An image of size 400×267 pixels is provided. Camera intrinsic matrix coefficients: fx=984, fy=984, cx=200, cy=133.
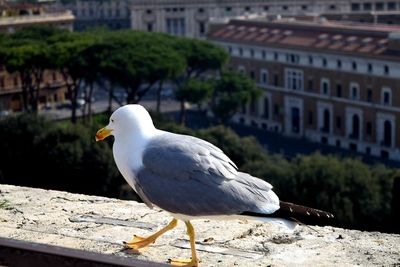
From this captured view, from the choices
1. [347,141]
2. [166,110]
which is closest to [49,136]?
[347,141]

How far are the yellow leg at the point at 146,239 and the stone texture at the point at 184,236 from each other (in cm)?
3

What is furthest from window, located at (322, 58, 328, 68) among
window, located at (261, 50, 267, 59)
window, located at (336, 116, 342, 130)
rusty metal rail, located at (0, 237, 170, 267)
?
rusty metal rail, located at (0, 237, 170, 267)

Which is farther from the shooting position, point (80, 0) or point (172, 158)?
point (80, 0)

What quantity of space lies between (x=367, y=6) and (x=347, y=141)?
58.5 ft

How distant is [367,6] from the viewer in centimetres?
4819

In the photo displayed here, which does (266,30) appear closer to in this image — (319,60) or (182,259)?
(319,60)

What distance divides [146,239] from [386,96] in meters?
27.6

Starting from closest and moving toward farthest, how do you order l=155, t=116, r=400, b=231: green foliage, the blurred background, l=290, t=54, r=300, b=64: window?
l=155, t=116, r=400, b=231: green foliage, the blurred background, l=290, t=54, r=300, b=64: window

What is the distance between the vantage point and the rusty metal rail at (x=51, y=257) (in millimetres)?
2477

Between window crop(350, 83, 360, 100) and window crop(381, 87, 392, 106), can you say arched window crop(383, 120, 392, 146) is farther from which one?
window crop(350, 83, 360, 100)

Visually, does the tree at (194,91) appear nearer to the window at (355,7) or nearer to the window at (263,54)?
the window at (263,54)

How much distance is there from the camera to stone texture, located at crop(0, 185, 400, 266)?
138 inches

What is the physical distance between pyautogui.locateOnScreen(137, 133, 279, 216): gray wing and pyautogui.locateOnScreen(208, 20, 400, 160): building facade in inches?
1048

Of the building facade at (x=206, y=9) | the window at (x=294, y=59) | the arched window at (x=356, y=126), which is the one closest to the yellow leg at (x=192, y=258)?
the arched window at (x=356, y=126)
